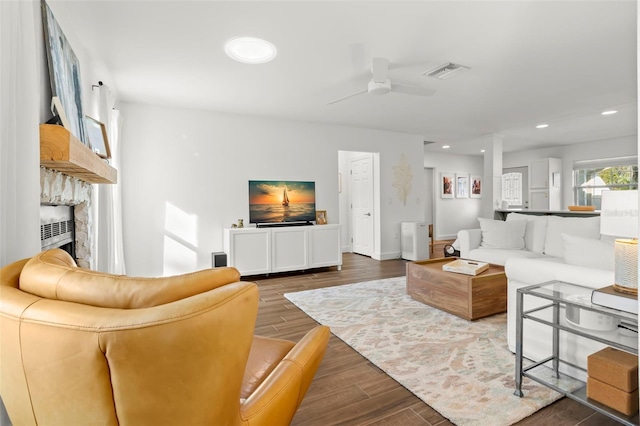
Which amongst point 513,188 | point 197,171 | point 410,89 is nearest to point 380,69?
point 410,89

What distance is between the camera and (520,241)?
14.4 ft

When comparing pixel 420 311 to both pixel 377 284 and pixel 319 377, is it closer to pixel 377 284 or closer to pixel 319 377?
pixel 377 284

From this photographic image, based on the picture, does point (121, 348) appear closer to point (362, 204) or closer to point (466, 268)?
point (466, 268)

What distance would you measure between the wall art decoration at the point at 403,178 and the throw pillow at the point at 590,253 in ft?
14.1

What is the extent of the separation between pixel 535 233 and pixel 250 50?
417 centimetres

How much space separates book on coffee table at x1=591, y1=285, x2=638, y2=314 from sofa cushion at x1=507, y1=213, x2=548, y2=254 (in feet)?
9.99

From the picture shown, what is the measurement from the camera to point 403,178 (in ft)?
21.8

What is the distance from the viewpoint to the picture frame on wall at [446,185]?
913 cm

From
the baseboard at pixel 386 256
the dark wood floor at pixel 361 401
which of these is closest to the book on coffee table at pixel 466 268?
the dark wood floor at pixel 361 401

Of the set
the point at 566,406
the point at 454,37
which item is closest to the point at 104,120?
the point at 454,37

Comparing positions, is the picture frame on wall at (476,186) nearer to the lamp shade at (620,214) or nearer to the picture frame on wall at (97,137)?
the lamp shade at (620,214)

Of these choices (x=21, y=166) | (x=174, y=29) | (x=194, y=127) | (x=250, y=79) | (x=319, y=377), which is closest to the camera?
(x=21, y=166)

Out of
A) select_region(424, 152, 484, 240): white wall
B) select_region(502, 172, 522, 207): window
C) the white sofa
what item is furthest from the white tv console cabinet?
select_region(502, 172, 522, 207): window

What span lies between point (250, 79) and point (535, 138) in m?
6.65
